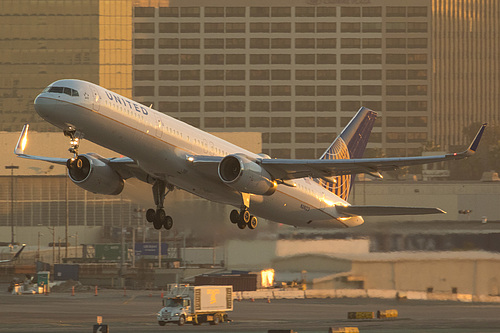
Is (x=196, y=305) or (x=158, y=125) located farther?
(x=196, y=305)

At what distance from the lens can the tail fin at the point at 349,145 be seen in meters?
76.4

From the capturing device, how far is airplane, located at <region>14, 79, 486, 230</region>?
52938 millimetres

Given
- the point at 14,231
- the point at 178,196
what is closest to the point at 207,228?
the point at 178,196

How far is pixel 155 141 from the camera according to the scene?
184 feet

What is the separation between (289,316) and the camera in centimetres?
10512

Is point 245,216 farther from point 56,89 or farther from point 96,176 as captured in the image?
point 56,89

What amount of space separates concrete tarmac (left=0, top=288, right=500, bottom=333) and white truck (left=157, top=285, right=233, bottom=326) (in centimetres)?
99

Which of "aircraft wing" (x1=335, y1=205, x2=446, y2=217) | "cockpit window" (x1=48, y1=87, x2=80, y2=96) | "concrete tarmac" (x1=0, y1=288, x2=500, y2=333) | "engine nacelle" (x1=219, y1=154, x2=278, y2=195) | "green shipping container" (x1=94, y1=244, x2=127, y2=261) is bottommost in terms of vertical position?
"concrete tarmac" (x1=0, y1=288, x2=500, y2=333)

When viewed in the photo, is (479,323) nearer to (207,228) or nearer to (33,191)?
(207,228)

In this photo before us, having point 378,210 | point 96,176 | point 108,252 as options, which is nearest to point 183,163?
point 96,176

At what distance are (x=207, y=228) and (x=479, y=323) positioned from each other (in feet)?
105

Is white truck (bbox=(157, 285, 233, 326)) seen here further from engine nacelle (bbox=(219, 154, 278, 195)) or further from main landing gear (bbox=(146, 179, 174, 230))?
engine nacelle (bbox=(219, 154, 278, 195))

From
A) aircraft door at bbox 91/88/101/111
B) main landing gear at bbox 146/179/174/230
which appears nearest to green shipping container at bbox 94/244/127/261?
main landing gear at bbox 146/179/174/230

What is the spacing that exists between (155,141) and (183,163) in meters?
2.40
